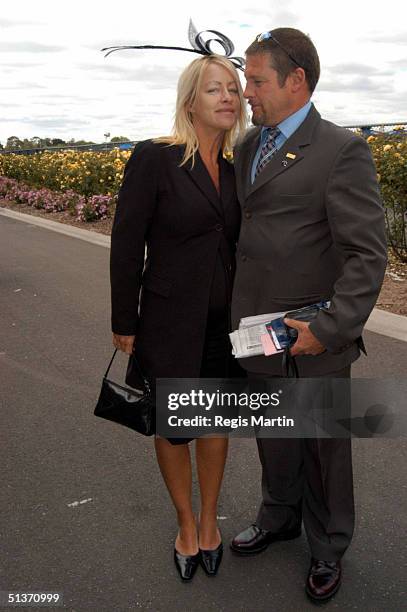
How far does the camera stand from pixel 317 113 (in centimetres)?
246

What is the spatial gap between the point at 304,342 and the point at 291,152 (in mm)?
646

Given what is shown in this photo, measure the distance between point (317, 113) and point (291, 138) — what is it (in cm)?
15

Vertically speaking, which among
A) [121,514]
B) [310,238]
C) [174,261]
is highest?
[310,238]

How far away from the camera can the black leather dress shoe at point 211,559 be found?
9.26ft

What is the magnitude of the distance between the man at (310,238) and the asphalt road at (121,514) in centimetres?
25

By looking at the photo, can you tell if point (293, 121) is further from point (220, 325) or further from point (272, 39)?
point (220, 325)

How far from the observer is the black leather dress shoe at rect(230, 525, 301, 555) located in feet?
9.64

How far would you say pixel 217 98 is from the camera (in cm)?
251

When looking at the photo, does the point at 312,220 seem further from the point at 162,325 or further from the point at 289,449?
the point at 289,449

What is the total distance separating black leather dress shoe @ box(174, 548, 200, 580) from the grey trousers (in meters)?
0.33

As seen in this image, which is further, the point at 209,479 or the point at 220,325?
the point at 209,479

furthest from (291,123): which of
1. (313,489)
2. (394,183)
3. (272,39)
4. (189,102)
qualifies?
(394,183)

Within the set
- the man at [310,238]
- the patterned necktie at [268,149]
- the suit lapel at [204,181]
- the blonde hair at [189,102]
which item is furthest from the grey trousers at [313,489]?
the blonde hair at [189,102]

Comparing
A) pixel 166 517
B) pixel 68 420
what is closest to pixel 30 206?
pixel 68 420
